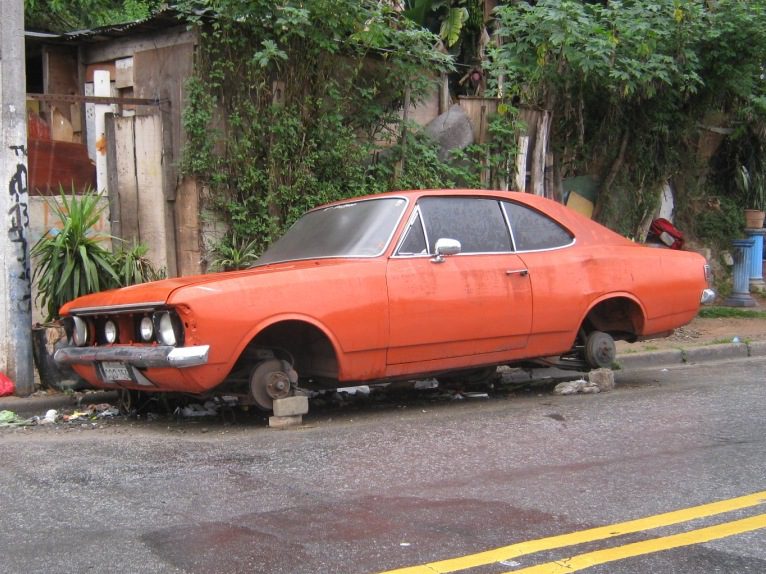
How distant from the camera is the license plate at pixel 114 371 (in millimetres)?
5945

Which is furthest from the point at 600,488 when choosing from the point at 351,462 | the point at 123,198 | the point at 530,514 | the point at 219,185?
the point at 123,198

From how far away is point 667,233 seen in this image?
13258mm

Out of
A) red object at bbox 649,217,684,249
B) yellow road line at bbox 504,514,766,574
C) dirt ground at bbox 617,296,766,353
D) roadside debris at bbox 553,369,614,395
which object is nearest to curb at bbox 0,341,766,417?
dirt ground at bbox 617,296,766,353

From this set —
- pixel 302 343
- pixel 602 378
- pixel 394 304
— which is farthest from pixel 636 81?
pixel 302 343

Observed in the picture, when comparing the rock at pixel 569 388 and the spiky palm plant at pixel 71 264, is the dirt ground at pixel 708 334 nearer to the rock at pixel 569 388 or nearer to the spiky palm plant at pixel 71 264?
the rock at pixel 569 388

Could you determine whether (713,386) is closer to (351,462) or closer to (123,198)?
(351,462)

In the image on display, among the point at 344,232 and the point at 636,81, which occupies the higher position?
the point at 636,81

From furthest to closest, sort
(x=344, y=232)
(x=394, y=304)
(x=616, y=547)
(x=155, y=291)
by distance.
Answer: (x=344, y=232) → (x=394, y=304) → (x=155, y=291) → (x=616, y=547)

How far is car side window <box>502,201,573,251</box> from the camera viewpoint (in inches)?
281

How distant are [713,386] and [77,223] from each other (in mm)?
5694

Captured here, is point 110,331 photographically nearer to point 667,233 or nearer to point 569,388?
point 569,388

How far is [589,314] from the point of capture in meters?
7.64

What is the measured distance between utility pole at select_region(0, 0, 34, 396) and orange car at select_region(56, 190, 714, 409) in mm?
905

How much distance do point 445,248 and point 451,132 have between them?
5267mm
